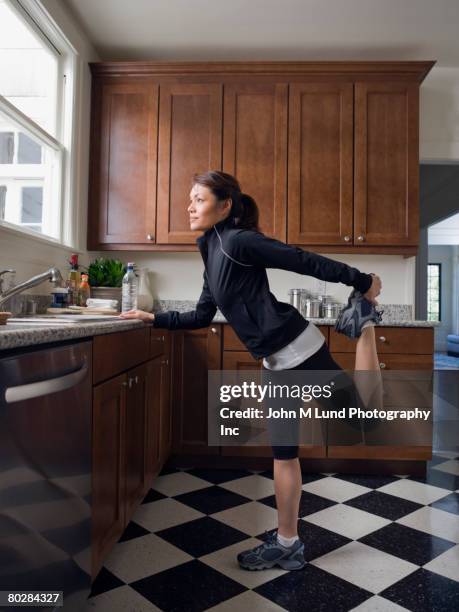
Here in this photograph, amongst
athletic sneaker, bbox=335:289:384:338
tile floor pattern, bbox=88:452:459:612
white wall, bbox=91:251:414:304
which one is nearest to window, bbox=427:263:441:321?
white wall, bbox=91:251:414:304

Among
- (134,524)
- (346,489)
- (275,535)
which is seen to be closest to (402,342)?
(346,489)

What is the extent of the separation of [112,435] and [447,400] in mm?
4507

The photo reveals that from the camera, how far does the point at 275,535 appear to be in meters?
1.84

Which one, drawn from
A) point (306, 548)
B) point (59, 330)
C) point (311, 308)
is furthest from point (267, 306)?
point (311, 308)

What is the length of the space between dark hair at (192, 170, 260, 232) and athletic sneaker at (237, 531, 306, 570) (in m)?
A: 1.11

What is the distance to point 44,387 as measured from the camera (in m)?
1.05

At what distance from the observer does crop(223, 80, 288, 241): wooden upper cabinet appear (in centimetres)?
313

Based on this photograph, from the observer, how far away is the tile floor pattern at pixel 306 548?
1.58 m

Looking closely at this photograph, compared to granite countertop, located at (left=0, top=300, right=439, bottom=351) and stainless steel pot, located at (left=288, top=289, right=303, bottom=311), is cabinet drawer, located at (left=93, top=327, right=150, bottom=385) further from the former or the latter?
stainless steel pot, located at (left=288, top=289, right=303, bottom=311)

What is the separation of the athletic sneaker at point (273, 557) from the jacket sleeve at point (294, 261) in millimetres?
941

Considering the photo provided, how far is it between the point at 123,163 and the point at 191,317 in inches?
65.8

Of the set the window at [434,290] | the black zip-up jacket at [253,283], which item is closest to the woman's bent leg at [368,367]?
the black zip-up jacket at [253,283]

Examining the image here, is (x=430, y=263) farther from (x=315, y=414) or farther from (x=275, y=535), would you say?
(x=275, y=535)

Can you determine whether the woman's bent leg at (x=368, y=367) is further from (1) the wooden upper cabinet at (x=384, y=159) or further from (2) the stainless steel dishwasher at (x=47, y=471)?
(1) the wooden upper cabinet at (x=384, y=159)
